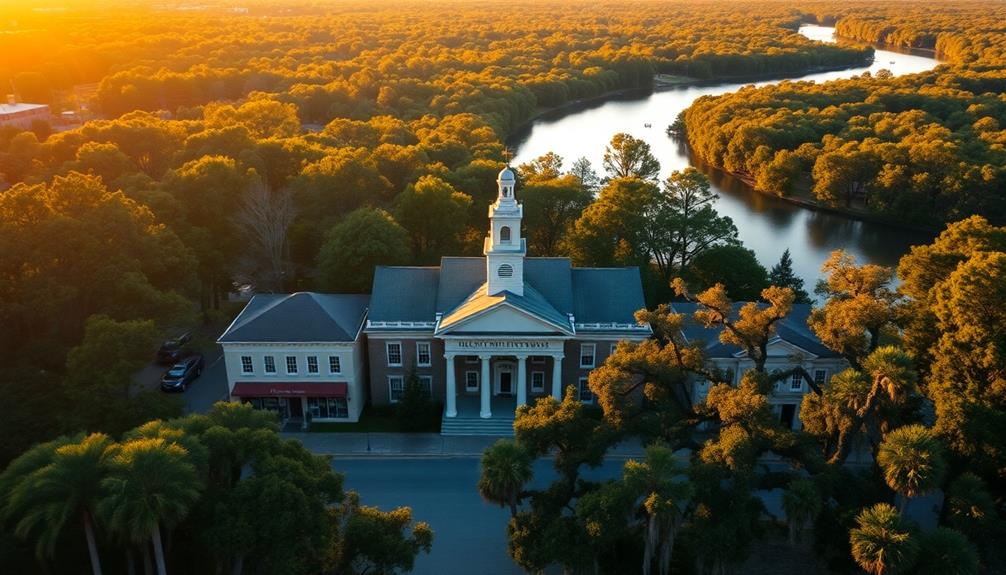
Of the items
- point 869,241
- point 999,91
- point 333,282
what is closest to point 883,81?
point 999,91

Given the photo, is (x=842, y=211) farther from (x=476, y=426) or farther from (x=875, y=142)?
(x=476, y=426)

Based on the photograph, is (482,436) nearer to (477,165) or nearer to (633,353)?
(633,353)

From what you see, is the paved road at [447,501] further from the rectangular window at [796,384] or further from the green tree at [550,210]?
the green tree at [550,210]

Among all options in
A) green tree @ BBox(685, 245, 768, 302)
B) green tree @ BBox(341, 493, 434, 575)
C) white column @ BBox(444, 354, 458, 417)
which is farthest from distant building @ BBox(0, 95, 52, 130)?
green tree @ BBox(341, 493, 434, 575)

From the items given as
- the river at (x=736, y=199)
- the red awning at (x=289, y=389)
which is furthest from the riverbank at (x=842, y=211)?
the red awning at (x=289, y=389)

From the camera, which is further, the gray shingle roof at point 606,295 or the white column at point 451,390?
the gray shingle roof at point 606,295

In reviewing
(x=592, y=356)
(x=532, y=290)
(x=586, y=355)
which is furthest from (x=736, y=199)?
(x=532, y=290)
